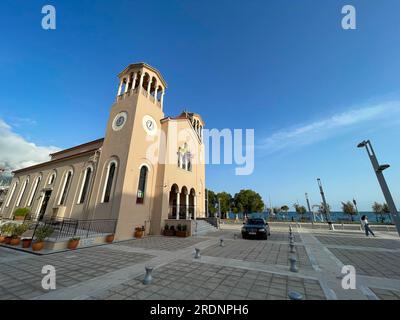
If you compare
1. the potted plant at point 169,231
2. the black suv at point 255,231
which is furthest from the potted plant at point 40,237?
the black suv at point 255,231

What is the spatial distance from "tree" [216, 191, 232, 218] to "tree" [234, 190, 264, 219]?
97.9 inches

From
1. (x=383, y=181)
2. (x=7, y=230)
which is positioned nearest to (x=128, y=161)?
(x=7, y=230)

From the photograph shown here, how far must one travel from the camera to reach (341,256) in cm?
792

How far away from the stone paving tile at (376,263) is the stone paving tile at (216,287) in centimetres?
290

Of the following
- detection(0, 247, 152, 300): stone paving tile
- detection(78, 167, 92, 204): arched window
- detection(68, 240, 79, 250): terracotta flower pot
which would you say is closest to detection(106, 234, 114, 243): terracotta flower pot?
detection(68, 240, 79, 250): terracotta flower pot

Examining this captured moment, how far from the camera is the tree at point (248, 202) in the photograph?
47534 millimetres

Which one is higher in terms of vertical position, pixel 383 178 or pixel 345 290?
pixel 383 178

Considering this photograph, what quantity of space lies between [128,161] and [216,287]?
1185cm

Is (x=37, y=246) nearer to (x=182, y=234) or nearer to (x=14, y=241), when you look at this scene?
(x=14, y=241)

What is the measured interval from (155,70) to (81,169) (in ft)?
42.3

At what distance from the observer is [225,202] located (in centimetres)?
5066

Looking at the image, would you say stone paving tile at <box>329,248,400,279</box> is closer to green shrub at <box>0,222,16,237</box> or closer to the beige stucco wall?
the beige stucco wall
